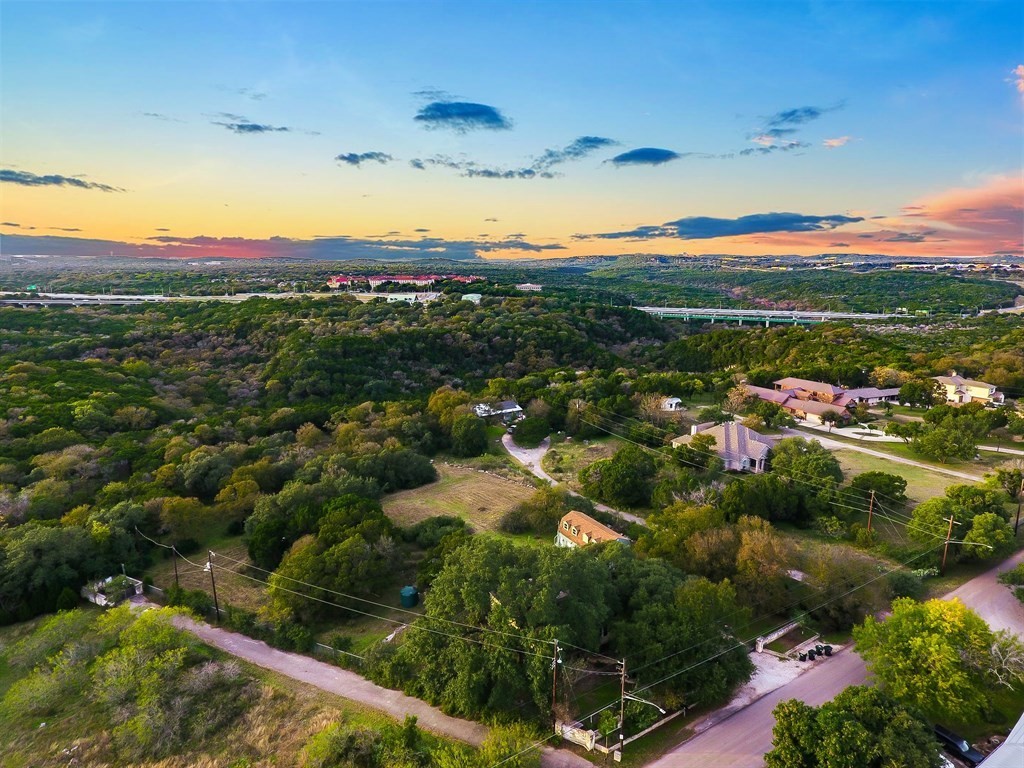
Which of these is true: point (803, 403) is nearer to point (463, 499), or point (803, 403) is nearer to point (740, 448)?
point (740, 448)

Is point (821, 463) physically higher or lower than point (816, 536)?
higher

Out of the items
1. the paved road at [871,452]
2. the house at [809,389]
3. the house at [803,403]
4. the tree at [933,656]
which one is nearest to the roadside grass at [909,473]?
the paved road at [871,452]

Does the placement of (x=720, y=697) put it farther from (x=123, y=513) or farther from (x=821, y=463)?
(x=123, y=513)

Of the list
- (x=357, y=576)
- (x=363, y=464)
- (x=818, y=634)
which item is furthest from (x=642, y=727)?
(x=363, y=464)

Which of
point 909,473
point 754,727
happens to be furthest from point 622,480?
point 909,473

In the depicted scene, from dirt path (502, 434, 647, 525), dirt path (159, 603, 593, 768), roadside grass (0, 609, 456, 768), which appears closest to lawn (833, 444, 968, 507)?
dirt path (502, 434, 647, 525)

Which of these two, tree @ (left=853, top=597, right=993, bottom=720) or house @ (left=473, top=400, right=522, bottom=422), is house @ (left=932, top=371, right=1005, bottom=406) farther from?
tree @ (left=853, top=597, right=993, bottom=720)

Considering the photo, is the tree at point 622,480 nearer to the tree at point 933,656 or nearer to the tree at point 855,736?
the tree at point 933,656
